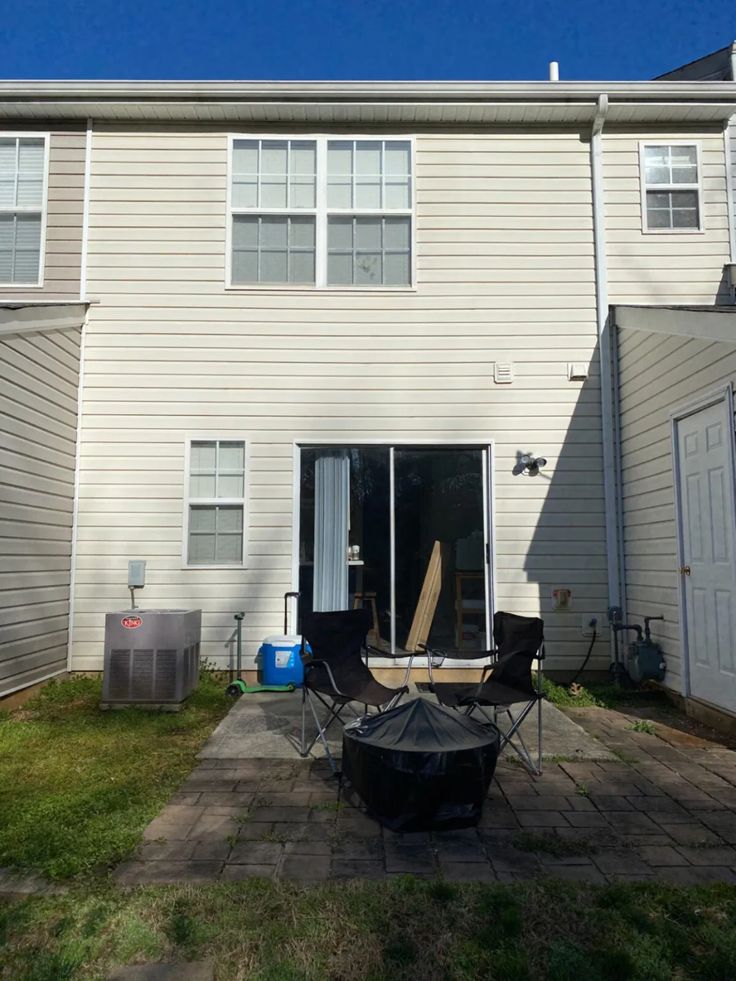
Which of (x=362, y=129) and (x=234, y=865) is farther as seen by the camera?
(x=362, y=129)

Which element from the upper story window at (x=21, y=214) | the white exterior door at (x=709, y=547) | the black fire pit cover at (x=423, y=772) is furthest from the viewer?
the upper story window at (x=21, y=214)

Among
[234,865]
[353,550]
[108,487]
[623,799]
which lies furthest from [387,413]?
[234,865]

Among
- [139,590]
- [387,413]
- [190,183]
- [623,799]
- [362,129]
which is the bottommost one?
[623,799]

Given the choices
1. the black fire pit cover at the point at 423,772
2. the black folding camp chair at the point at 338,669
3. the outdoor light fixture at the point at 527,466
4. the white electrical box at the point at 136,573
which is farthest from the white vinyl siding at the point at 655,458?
the white electrical box at the point at 136,573

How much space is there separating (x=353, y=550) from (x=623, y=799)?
3.31 meters

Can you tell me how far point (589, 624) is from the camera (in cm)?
611

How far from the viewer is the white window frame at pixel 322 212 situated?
643 cm

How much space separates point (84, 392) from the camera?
6266 millimetres

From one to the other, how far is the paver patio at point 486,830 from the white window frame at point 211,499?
2420 mm

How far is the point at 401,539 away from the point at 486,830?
336cm

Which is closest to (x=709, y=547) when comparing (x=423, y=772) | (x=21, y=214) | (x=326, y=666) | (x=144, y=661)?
(x=326, y=666)

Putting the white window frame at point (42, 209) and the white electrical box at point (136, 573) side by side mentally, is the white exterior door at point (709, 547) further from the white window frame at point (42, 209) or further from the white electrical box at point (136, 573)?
the white window frame at point (42, 209)

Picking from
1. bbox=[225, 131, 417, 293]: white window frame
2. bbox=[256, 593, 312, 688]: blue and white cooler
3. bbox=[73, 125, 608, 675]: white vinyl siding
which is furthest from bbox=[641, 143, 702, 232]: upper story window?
bbox=[256, 593, 312, 688]: blue and white cooler
